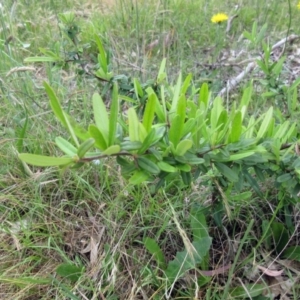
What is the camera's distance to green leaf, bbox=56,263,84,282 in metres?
1.05

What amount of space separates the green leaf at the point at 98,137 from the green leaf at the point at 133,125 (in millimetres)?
51

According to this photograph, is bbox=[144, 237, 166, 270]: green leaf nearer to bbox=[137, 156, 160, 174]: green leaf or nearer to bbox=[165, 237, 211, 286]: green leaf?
bbox=[165, 237, 211, 286]: green leaf

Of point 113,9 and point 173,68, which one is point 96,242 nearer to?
point 173,68

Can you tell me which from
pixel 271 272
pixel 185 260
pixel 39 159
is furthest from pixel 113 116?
pixel 271 272

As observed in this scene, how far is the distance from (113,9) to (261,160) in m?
1.80

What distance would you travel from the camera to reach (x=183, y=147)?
72cm

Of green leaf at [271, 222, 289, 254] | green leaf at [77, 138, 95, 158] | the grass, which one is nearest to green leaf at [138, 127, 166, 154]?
green leaf at [77, 138, 95, 158]

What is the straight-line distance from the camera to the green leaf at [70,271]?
1.05 meters

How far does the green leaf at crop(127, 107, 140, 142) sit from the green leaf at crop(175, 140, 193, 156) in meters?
0.08

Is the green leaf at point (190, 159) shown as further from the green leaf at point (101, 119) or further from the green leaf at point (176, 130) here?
the green leaf at point (101, 119)

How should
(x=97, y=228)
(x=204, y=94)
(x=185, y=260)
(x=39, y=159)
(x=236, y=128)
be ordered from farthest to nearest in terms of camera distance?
(x=97, y=228) < (x=185, y=260) < (x=204, y=94) < (x=236, y=128) < (x=39, y=159)

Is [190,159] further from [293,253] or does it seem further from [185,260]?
[293,253]

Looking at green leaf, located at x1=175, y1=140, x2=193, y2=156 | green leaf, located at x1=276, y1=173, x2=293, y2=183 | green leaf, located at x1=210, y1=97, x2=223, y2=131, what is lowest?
green leaf, located at x1=276, y1=173, x2=293, y2=183

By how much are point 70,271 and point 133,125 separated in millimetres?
571
